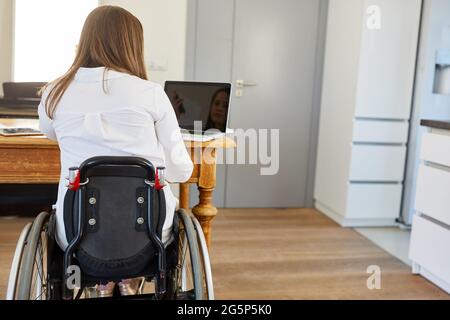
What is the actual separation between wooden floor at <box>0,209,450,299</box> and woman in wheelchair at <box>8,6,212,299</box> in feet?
3.12

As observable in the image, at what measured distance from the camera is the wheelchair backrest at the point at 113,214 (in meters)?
1.32

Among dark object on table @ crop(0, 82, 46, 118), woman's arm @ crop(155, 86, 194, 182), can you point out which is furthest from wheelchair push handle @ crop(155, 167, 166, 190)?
dark object on table @ crop(0, 82, 46, 118)

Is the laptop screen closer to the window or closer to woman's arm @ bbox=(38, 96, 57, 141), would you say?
woman's arm @ bbox=(38, 96, 57, 141)

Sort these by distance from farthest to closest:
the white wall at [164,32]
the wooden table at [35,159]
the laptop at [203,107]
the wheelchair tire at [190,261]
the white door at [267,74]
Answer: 1. the white door at [267,74]
2. the white wall at [164,32]
3. the laptop at [203,107]
4. the wooden table at [35,159]
5. the wheelchair tire at [190,261]

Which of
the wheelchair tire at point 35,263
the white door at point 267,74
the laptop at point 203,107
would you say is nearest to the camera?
the wheelchair tire at point 35,263

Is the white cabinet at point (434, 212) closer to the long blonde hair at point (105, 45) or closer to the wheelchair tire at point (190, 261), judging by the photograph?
the wheelchair tire at point (190, 261)

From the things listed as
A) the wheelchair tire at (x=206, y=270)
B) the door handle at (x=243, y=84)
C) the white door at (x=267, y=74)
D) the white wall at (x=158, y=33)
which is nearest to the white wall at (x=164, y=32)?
the white wall at (x=158, y=33)

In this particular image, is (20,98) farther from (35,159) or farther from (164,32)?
(35,159)

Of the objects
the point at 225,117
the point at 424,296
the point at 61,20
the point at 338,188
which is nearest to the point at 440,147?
the point at 424,296

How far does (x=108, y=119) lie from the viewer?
137cm

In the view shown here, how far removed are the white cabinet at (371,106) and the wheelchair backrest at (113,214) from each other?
2405 mm

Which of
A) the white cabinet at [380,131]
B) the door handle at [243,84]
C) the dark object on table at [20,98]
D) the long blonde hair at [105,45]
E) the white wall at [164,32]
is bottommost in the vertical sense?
the white cabinet at [380,131]

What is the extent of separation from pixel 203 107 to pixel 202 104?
14 millimetres

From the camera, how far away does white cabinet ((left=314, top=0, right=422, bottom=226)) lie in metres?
3.40
